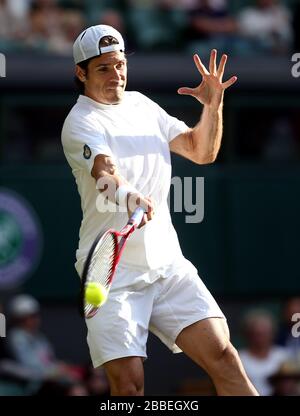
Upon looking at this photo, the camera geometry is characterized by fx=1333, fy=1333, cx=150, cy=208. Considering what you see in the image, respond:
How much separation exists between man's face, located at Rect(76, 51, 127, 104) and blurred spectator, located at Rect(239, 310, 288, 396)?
5.00 meters

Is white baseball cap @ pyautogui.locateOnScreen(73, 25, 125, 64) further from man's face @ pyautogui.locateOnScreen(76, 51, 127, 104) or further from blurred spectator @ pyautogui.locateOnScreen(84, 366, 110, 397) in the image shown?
blurred spectator @ pyautogui.locateOnScreen(84, 366, 110, 397)

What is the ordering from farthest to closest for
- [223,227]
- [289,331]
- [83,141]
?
[223,227] < [289,331] < [83,141]

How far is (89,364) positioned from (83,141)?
21.1 feet

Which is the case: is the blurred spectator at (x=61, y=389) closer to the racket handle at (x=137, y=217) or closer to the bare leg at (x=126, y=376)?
the bare leg at (x=126, y=376)

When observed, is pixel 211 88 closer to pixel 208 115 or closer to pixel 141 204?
pixel 208 115

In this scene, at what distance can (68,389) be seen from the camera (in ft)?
35.1

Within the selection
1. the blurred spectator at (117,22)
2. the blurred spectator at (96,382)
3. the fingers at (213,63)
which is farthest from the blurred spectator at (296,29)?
the fingers at (213,63)

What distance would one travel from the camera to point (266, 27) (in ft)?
46.6

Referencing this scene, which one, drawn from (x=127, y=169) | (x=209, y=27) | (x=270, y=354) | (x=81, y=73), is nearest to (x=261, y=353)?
(x=270, y=354)

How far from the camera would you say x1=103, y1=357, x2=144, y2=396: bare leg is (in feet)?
22.2

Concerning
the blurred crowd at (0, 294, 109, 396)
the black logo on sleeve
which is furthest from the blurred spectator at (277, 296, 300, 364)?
the black logo on sleeve

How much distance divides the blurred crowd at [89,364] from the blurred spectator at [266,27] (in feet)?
8.97
